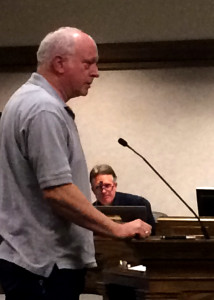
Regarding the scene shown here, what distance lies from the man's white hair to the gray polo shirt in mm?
143

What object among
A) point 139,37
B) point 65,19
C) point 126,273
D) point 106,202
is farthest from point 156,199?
point 126,273

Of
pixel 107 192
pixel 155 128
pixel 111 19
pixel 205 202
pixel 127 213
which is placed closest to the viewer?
pixel 127 213

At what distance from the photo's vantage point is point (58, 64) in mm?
1845

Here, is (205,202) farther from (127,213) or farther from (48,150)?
(48,150)

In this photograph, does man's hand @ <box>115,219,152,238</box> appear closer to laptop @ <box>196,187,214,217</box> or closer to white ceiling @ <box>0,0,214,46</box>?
laptop @ <box>196,187,214,217</box>

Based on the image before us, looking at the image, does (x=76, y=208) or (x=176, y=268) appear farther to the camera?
(x=176, y=268)

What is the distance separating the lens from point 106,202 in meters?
4.91

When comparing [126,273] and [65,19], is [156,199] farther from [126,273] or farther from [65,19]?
[126,273]

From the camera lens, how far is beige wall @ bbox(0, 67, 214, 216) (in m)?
5.71

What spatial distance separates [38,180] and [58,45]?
1.36 ft

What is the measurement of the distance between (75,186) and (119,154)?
13.6 feet

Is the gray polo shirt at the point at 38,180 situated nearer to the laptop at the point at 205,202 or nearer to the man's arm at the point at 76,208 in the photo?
the man's arm at the point at 76,208

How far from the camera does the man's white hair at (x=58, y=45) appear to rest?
1844 mm

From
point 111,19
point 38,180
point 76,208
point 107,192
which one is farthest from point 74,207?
point 111,19
